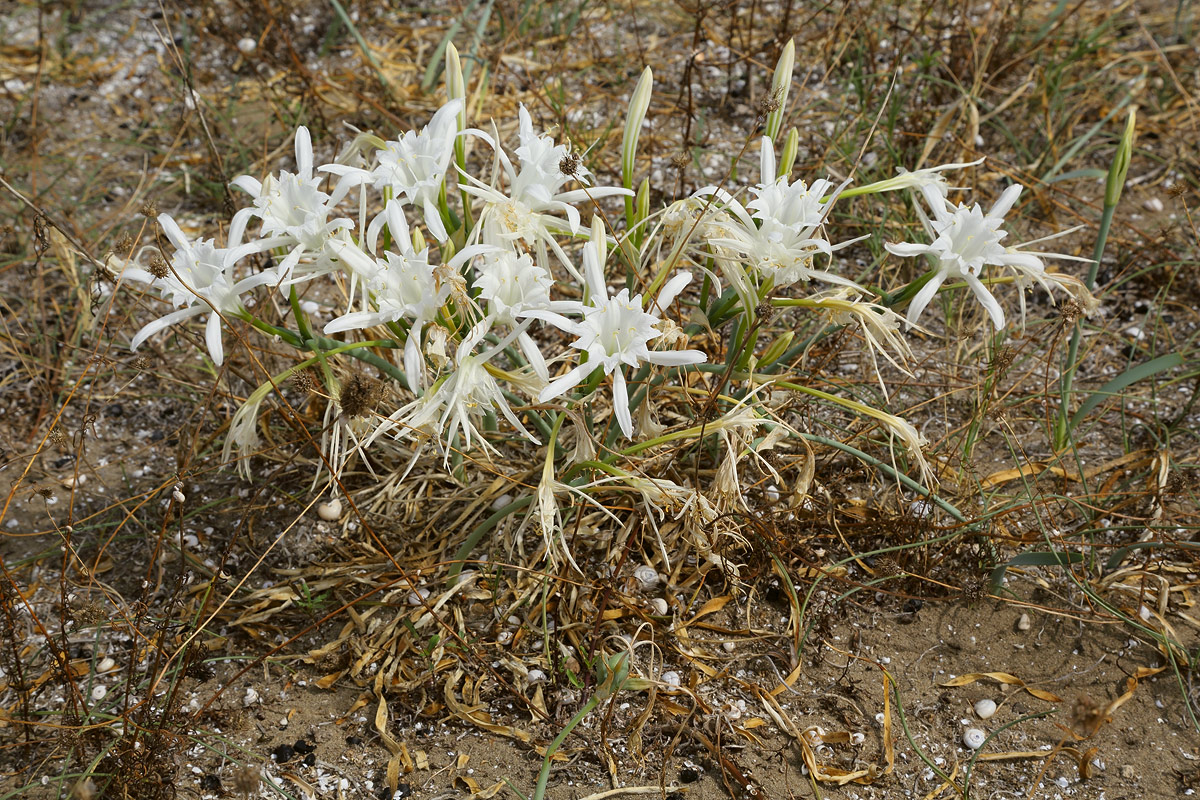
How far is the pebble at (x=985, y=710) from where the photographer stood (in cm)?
197

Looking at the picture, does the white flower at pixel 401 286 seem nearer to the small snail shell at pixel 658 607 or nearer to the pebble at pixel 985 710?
A: the small snail shell at pixel 658 607

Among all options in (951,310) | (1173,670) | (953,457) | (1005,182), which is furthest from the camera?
(1005,182)

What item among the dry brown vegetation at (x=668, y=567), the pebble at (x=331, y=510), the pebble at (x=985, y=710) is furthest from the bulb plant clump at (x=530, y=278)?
the pebble at (x=985, y=710)

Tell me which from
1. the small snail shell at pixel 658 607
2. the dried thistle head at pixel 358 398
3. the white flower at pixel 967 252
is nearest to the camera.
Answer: the white flower at pixel 967 252

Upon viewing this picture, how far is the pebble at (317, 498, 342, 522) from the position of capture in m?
2.31

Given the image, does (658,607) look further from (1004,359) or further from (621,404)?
(1004,359)

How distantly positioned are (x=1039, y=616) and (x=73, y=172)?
3609 mm

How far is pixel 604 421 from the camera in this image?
244 centimetres

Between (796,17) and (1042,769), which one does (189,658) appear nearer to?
(1042,769)

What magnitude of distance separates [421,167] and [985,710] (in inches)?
65.1

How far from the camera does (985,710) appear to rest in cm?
197

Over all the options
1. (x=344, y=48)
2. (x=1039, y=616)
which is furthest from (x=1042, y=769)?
(x=344, y=48)

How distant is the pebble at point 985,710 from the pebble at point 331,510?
1.60 metres

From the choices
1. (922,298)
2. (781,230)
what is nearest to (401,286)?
(781,230)
